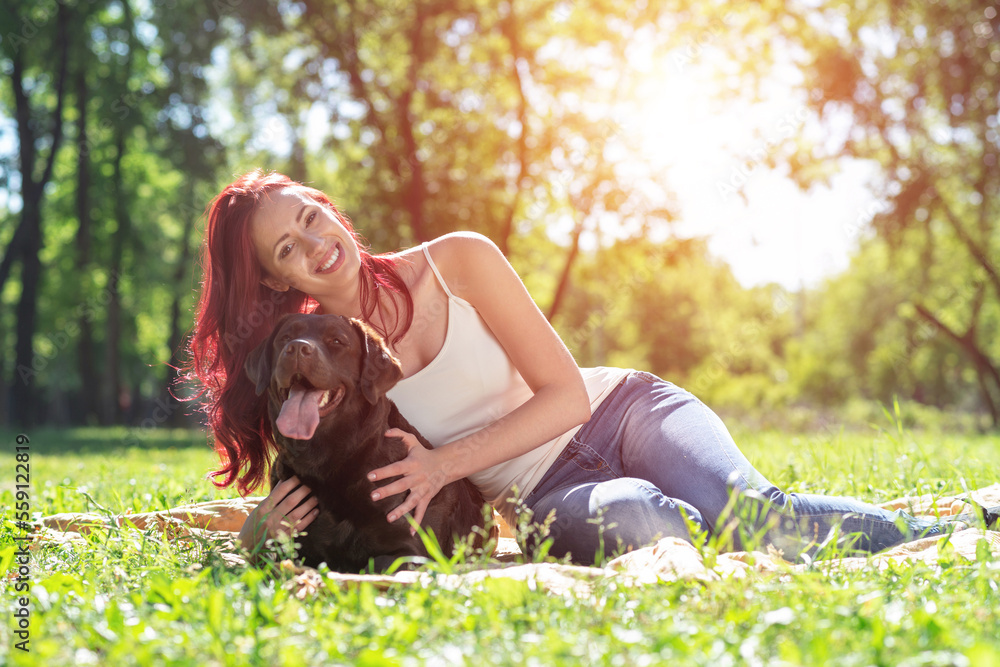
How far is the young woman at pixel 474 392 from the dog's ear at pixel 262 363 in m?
0.30

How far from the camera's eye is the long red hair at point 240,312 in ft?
12.6

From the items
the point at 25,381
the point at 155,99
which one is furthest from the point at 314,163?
the point at 25,381

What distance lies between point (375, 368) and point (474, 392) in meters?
0.60

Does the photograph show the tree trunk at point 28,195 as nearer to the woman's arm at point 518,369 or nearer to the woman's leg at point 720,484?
the woman's arm at point 518,369

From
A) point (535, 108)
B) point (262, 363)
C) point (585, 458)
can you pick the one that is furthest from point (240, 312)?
point (535, 108)

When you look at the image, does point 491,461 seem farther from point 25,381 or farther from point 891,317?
point 891,317

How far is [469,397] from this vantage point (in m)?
3.77

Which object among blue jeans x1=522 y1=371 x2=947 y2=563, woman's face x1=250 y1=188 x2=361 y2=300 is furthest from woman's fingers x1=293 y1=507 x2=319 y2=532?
woman's face x1=250 y1=188 x2=361 y2=300

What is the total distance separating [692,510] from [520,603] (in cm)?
133

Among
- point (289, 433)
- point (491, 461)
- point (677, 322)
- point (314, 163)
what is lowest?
point (677, 322)

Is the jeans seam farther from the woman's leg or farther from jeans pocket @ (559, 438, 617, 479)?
jeans pocket @ (559, 438, 617, 479)

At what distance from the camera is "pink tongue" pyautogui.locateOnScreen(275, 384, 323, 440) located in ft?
10.1

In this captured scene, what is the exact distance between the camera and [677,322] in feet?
141

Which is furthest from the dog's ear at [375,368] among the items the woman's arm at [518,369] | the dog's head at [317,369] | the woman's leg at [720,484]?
the woman's leg at [720,484]
